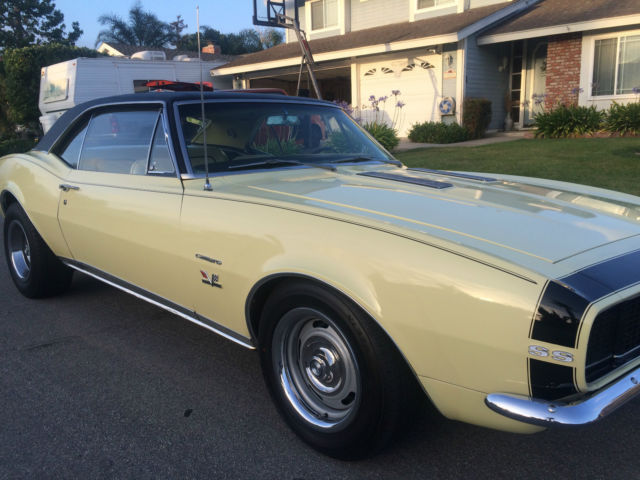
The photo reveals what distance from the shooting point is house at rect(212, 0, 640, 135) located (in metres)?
14.1

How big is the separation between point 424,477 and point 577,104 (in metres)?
14.6

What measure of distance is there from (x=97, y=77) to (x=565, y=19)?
12.8m

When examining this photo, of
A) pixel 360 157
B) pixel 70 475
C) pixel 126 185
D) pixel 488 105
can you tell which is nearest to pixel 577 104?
pixel 488 105

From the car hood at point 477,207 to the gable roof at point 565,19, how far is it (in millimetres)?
12295

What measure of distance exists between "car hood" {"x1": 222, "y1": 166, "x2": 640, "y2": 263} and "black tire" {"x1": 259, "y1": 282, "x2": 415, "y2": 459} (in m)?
0.39

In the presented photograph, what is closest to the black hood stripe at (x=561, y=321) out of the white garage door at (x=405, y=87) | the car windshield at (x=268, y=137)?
the car windshield at (x=268, y=137)

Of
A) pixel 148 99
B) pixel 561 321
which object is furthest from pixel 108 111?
A: pixel 561 321

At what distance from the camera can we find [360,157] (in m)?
3.68

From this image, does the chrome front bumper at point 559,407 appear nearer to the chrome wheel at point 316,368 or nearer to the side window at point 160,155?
the chrome wheel at point 316,368

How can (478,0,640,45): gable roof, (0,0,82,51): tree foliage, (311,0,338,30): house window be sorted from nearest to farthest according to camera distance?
(478,0,640,45): gable roof < (311,0,338,30): house window < (0,0,82,51): tree foliage

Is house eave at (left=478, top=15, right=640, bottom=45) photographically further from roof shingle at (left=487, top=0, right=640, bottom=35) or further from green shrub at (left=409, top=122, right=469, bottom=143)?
green shrub at (left=409, top=122, right=469, bottom=143)

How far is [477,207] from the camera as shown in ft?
7.88

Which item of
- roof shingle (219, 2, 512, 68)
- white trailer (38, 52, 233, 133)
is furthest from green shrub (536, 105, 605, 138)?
white trailer (38, 52, 233, 133)

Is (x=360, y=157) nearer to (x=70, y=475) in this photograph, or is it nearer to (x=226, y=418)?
(x=226, y=418)
